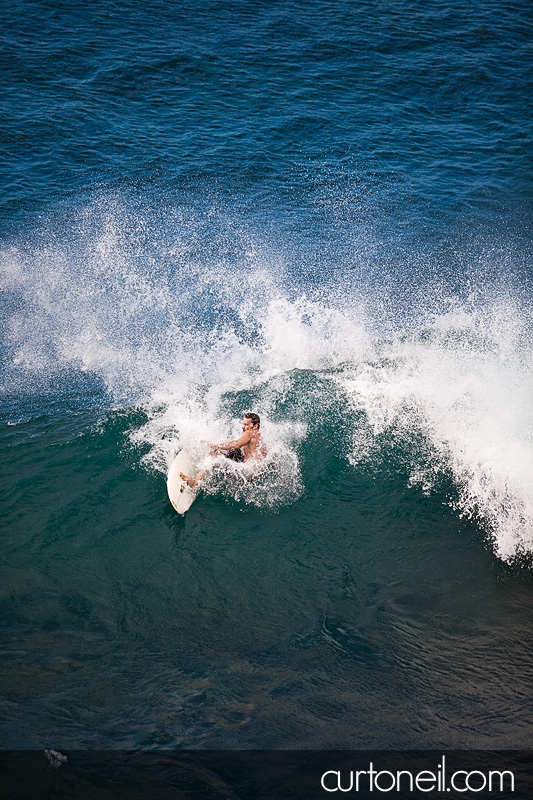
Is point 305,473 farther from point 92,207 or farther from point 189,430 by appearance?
point 92,207

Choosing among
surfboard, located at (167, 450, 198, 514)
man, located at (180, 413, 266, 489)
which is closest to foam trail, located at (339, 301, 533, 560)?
man, located at (180, 413, 266, 489)

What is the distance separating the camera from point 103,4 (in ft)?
88.2

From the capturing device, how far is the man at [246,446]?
904 centimetres

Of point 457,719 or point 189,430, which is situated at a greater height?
point 189,430

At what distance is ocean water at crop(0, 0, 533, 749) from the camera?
655 centimetres

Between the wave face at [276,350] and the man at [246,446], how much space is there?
1.06 ft

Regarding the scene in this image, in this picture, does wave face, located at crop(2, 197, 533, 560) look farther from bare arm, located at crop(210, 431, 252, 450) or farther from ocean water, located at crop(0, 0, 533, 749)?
bare arm, located at crop(210, 431, 252, 450)

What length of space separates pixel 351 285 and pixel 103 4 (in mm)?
20519

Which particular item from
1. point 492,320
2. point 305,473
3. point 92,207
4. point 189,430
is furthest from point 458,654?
point 92,207

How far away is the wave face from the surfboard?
40 cm

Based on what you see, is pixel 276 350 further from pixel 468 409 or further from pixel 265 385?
pixel 468 409

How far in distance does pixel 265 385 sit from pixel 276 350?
143 centimetres

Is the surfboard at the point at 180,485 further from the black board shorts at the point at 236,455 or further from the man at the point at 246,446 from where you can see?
the black board shorts at the point at 236,455

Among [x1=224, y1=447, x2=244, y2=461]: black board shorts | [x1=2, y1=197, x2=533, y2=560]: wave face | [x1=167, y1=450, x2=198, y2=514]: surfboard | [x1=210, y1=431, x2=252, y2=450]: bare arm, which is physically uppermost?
[x1=2, y1=197, x2=533, y2=560]: wave face
